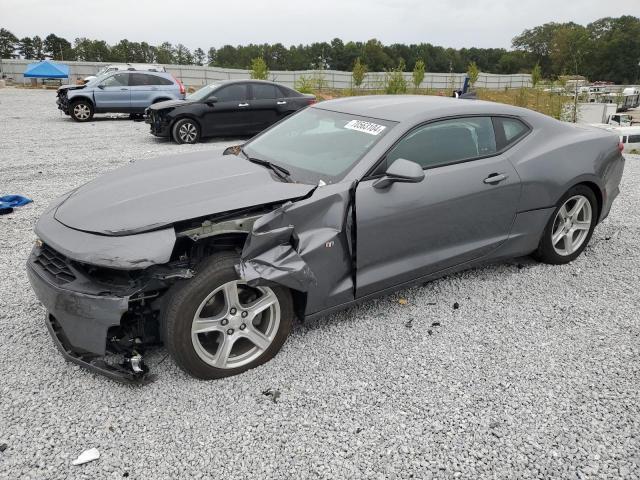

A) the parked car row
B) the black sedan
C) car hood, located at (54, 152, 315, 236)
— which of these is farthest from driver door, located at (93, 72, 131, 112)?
car hood, located at (54, 152, 315, 236)

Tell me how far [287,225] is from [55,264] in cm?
131

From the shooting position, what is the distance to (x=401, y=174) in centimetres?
305

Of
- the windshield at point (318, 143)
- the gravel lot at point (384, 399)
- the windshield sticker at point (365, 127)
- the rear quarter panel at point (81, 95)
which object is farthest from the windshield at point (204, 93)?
the windshield sticker at point (365, 127)

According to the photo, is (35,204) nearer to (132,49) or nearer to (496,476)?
(496,476)

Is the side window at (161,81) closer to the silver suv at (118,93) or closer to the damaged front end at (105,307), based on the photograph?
the silver suv at (118,93)

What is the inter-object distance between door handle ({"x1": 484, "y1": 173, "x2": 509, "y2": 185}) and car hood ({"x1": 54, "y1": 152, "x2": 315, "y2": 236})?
4.62 ft

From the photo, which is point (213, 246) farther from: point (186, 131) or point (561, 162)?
point (186, 131)

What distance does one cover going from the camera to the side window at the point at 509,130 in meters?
3.92

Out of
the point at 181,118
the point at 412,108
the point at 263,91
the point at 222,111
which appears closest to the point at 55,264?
the point at 412,108

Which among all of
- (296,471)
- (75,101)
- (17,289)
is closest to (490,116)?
(296,471)

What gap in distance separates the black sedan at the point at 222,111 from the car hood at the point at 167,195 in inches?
305

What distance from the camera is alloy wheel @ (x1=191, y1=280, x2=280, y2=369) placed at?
2781mm

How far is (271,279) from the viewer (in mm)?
2758

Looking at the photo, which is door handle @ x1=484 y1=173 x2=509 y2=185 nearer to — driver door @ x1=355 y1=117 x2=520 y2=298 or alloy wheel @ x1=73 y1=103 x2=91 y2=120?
driver door @ x1=355 y1=117 x2=520 y2=298
